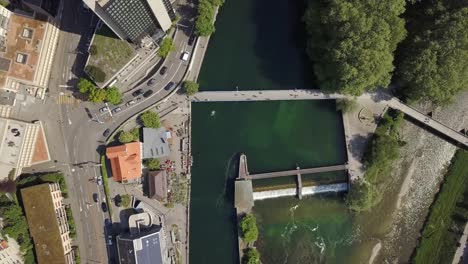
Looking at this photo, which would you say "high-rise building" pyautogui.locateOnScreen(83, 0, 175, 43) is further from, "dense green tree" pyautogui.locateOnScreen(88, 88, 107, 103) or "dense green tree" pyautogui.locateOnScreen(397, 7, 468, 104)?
"dense green tree" pyautogui.locateOnScreen(397, 7, 468, 104)

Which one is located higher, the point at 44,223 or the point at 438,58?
the point at 438,58

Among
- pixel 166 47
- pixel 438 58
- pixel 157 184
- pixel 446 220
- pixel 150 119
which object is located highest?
pixel 166 47

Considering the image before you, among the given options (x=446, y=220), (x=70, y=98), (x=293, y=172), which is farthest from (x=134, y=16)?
(x=446, y=220)

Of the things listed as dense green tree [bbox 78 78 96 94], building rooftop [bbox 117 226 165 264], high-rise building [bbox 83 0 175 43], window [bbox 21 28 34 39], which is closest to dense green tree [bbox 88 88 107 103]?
dense green tree [bbox 78 78 96 94]

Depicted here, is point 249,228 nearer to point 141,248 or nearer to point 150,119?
point 141,248

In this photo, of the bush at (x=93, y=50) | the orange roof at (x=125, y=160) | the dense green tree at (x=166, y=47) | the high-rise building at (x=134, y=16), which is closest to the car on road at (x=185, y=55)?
the dense green tree at (x=166, y=47)

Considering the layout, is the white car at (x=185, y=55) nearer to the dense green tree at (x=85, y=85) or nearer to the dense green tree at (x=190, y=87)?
the dense green tree at (x=190, y=87)
